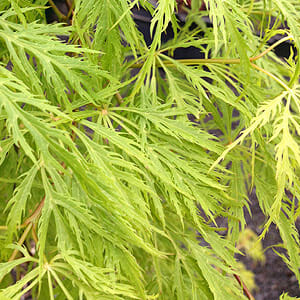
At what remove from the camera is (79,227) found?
512 mm

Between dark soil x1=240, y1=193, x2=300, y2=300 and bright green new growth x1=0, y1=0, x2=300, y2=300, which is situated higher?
bright green new growth x1=0, y1=0, x2=300, y2=300

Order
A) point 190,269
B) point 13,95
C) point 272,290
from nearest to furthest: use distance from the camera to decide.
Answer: point 13,95 → point 190,269 → point 272,290

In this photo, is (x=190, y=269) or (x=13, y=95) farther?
(x=190, y=269)

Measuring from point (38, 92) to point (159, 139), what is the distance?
0.21m

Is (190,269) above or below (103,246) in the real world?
below

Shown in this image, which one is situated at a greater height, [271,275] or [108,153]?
[108,153]

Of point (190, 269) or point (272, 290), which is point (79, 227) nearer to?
point (190, 269)

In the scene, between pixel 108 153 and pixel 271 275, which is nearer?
pixel 108 153

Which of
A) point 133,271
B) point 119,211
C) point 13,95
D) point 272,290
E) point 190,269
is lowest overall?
point 272,290

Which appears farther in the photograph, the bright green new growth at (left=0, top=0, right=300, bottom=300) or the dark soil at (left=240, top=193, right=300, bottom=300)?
the dark soil at (left=240, top=193, right=300, bottom=300)

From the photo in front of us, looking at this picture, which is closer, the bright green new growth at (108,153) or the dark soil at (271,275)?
the bright green new growth at (108,153)

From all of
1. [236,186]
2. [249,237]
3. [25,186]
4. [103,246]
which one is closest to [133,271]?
[103,246]

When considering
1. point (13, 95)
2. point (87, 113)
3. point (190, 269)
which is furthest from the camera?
point (190, 269)

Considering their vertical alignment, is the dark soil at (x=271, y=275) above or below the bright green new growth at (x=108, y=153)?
below
